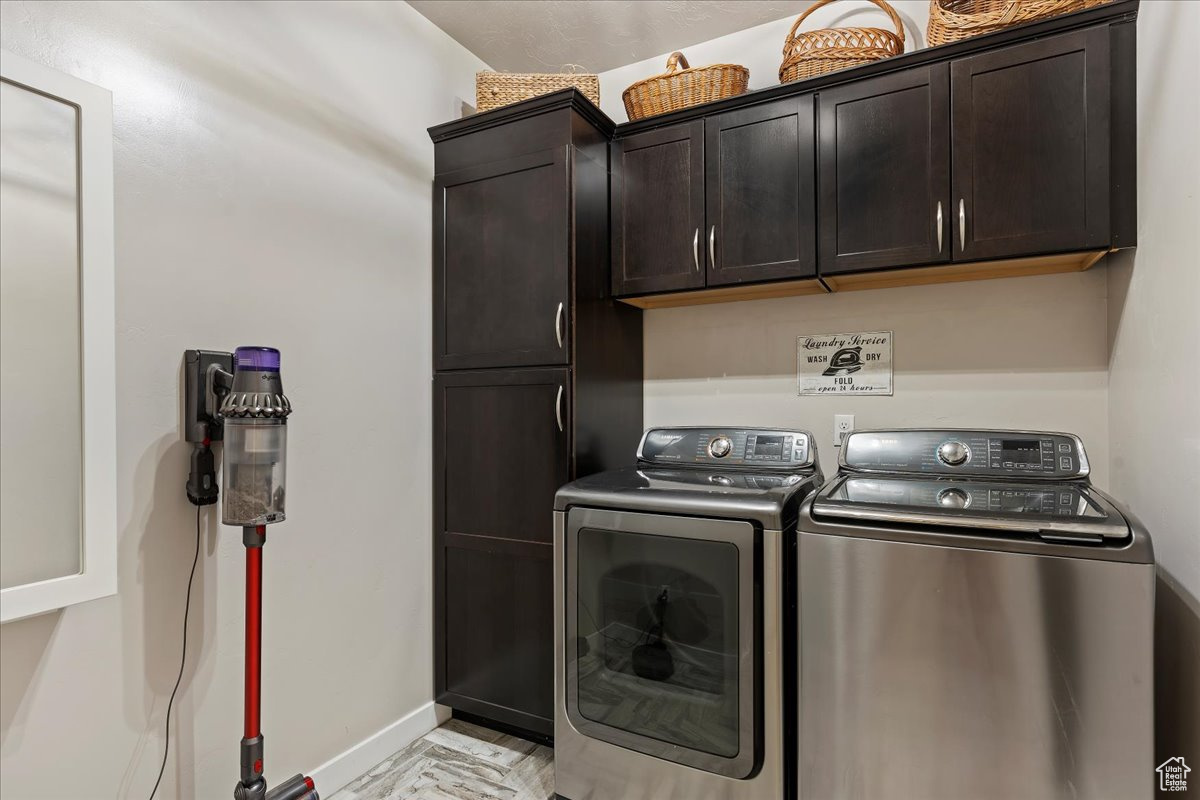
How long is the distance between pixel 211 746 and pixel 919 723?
1.76 meters

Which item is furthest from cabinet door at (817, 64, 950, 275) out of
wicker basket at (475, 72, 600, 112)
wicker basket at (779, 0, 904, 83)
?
wicker basket at (475, 72, 600, 112)

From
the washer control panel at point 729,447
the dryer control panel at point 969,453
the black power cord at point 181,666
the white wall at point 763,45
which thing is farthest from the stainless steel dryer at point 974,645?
the white wall at point 763,45

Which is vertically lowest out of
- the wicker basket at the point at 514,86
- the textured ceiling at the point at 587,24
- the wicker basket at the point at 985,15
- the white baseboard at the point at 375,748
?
the white baseboard at the point at 375,748

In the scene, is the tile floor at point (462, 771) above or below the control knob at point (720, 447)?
below

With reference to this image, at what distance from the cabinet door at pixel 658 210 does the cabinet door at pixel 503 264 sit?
0.95 ft

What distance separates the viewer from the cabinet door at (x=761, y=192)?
1961 mm

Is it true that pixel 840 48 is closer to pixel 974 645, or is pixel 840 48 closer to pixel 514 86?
pixel 514 86

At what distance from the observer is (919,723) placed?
1370 mm

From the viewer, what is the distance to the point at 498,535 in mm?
2180

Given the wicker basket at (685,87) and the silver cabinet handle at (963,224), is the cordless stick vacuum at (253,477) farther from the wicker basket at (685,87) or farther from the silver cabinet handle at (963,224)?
the silver cabinet handle at (963,224)

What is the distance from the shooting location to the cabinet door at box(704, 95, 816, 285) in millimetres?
1961

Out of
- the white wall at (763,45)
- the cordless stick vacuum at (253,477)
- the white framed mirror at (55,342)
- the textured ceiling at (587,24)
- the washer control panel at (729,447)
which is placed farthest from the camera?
the textured ceiling at (587,24)

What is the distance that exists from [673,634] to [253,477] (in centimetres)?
113

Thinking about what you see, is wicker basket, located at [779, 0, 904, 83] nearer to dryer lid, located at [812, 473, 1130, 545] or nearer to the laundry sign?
the laundry sign
